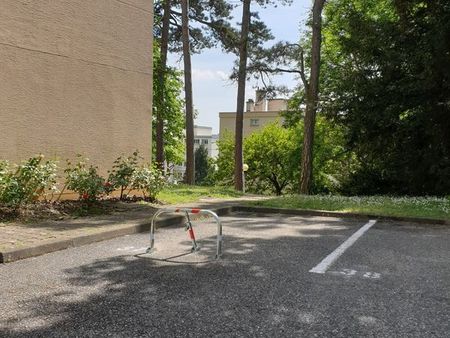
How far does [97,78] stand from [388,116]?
1116 centimetres

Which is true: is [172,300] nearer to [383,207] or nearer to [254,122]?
[383,207]

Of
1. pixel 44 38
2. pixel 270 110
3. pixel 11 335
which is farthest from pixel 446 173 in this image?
pixel 270 110

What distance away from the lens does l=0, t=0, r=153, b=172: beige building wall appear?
9.51 meters

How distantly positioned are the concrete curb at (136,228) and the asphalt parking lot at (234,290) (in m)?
0.16

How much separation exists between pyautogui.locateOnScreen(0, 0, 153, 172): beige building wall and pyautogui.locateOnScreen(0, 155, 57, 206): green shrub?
0.51m

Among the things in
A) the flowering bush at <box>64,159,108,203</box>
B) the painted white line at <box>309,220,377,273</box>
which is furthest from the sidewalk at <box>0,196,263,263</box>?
the painted white line at <box>309,220,377,273</box>

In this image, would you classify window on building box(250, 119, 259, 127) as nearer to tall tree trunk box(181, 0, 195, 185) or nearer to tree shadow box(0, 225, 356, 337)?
tall tree trunk box(181, 0, 195, 185)

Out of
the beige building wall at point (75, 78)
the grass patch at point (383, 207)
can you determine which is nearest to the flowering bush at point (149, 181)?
the beige building wall at point (75, 78)

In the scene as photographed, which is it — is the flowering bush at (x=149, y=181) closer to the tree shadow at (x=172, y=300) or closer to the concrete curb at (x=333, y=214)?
the concrete curb at (x=333, y=214)

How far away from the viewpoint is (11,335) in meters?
3.79

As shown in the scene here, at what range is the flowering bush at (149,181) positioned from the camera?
37.9ft

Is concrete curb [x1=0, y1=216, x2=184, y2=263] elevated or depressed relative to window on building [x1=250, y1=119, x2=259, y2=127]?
depressed

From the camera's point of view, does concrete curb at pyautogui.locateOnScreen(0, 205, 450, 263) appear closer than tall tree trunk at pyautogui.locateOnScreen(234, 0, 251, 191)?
Yes

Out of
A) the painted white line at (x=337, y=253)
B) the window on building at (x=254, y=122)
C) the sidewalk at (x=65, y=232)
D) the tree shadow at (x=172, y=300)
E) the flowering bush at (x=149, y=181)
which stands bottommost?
the tree shadow at (x=172, y=300)
